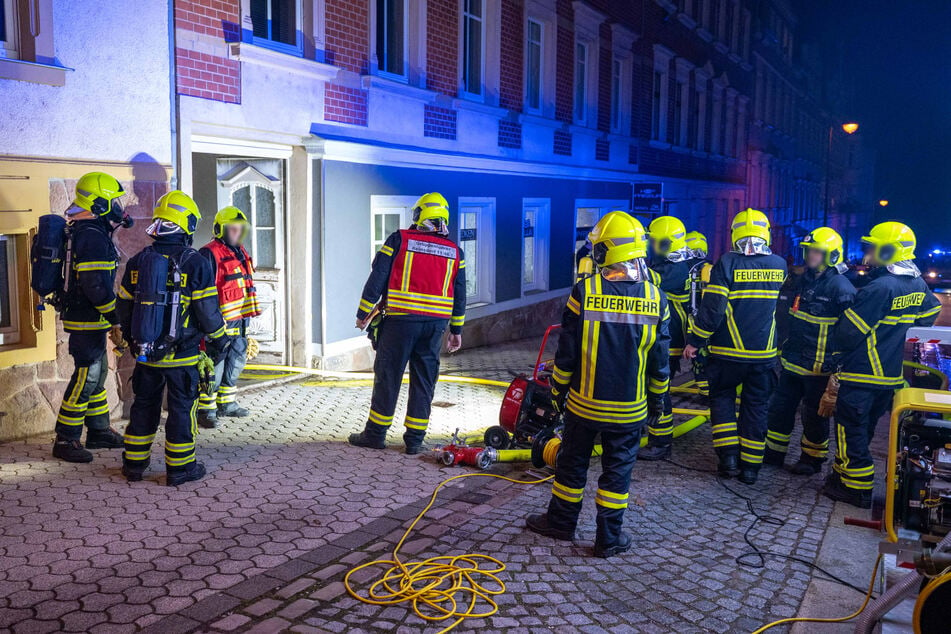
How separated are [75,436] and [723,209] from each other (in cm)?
2528

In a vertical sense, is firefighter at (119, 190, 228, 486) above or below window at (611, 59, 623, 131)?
below

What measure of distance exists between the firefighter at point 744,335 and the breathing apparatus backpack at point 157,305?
401 centimetres

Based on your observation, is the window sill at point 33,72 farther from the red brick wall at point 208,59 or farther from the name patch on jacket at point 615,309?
the name patch on jacket at point 615,309

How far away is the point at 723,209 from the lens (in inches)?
1109

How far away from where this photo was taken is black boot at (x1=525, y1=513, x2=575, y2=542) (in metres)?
5.10

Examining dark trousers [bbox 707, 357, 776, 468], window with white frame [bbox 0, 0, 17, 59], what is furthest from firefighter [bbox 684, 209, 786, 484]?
window with white frame [bbox 0, 0, 17, 59]

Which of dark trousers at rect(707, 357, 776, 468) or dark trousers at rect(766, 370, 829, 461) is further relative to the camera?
dark trousers at rect(766, 370, 829, 461)

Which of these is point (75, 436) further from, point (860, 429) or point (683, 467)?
point (860, 429)

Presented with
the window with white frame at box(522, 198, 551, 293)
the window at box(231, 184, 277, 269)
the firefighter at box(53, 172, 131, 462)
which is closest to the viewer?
the firefighter at box(53, 172, 131, 462)

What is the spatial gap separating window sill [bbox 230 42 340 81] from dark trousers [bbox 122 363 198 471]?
434 cm

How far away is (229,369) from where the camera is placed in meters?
7.79

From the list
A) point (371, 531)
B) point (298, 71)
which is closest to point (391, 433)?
point (371, 531)

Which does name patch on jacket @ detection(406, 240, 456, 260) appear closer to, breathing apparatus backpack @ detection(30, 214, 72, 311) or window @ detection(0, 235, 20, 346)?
breathing apparatus backpack @ detection(30, 214, 72, 311)

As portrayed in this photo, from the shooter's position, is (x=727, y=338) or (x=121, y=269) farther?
(x=121, y=269)
